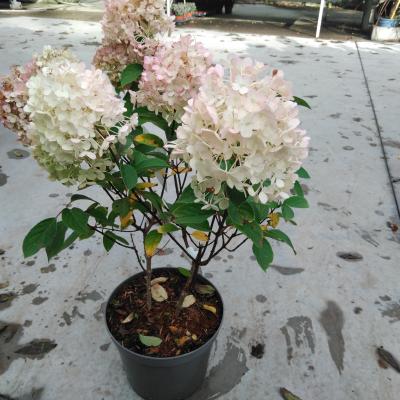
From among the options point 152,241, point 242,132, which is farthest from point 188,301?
point 242,132

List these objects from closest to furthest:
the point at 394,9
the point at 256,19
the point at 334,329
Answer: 1. the point at 334,329
2. the point at 394,9
3. the point at 256,19

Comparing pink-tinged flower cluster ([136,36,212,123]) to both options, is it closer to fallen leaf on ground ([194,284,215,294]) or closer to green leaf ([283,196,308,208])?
green leaf ([283,196,308,208])

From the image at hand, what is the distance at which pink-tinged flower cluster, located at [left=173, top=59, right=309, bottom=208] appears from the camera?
0.70m

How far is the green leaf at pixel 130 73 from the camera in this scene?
111cm

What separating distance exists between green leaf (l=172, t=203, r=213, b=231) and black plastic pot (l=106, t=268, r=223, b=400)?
0.46 meters

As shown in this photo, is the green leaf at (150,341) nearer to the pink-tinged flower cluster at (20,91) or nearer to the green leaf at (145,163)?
the green leaf at (145,163)

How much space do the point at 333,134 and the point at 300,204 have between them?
2.34 metres

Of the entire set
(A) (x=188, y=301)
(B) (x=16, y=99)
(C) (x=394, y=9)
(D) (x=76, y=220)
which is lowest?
(A) (x=188, y=301)

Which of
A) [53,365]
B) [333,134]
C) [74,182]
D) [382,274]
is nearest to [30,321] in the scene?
[53,365]

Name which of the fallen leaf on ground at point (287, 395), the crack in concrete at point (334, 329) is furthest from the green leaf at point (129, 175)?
the crack in concrete at point (334, 329)

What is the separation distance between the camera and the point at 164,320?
4.22ft

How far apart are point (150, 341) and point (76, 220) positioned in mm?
463

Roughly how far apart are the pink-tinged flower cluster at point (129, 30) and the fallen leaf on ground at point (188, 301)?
0.74 m

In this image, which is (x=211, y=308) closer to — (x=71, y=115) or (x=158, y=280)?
(x=158, y=280)
